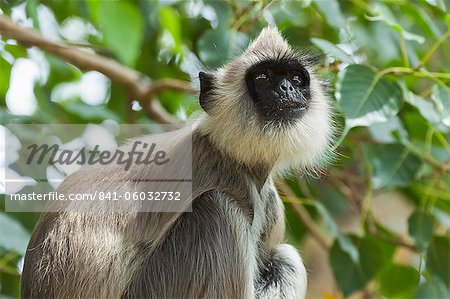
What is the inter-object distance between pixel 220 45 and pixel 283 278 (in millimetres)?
1308

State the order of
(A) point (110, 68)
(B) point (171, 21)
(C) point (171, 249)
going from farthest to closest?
1. (A) point (110, 68)
2. (B) point (171, 21)
3. (C) point (171, 249)

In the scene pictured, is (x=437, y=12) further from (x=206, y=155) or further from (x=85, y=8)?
(x=85, y=8)

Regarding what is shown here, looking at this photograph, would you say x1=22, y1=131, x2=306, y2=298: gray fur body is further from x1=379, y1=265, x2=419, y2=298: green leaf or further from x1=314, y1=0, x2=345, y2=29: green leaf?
x1=379, y1=265, x2=419, y2=298: green leaf

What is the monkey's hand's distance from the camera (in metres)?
4.56

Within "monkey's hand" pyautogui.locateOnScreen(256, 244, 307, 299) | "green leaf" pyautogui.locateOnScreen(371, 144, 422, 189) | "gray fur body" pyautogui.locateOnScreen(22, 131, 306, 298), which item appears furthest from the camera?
"green leaf" pyautogui.locateOnScreen(371, 144, 422, 189)

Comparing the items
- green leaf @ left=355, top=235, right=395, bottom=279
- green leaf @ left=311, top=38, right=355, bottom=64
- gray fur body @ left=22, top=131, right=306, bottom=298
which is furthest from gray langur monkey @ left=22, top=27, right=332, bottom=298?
Answer: green leaf @ left=355, top=235, right=395, bottom=279

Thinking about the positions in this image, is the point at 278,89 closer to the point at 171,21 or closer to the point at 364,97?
the point at 364,97

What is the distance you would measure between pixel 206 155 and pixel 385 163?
103 centimetres

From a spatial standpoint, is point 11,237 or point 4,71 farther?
point 4,71

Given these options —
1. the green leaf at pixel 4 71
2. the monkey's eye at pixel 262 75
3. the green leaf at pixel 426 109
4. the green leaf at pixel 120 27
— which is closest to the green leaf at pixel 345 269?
the green leaf at pixel 426 109

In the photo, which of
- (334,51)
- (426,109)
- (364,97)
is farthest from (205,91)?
(426,109)

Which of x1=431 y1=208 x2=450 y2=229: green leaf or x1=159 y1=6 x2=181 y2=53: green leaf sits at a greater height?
x1=159 y1=6 x2=181 y2=53: green leaf

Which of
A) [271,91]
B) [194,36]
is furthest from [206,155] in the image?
[194,36]

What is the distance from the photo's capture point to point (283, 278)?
181 inches
